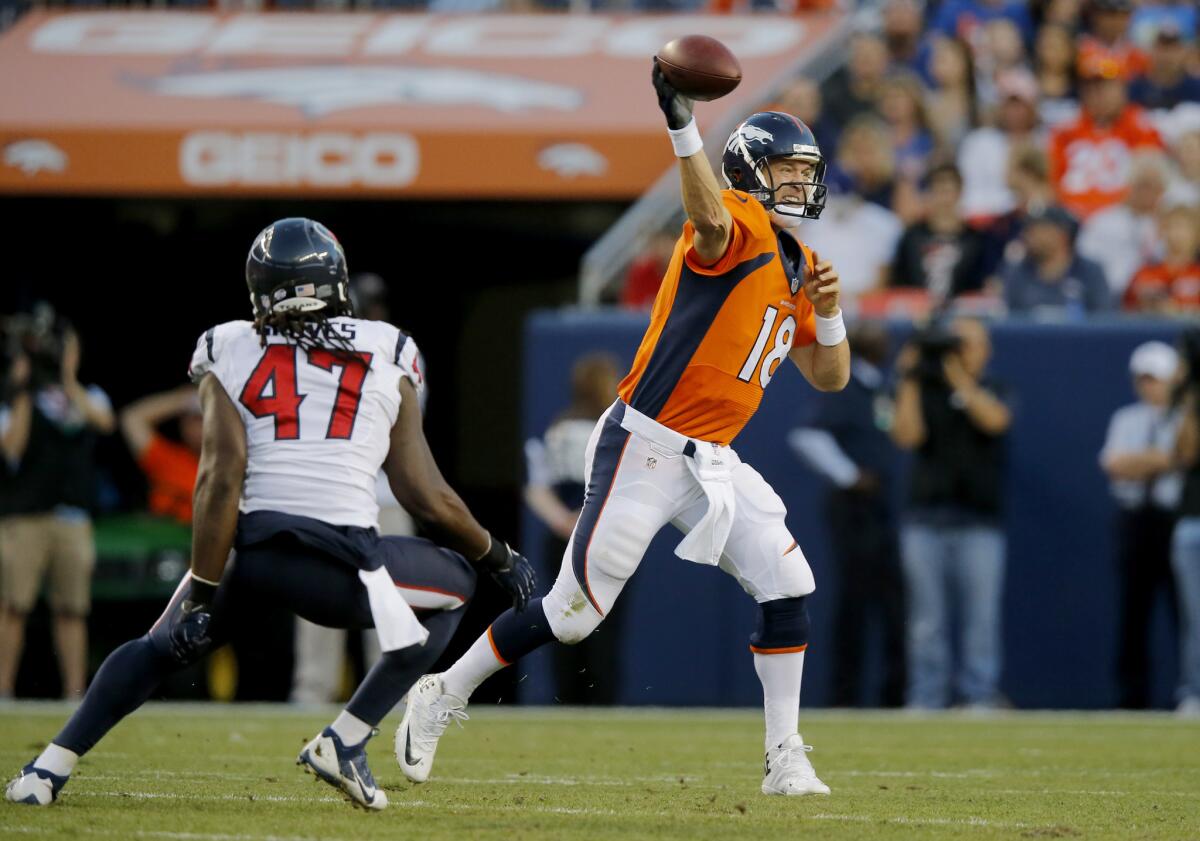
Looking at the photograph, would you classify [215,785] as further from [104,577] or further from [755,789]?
[104,577]

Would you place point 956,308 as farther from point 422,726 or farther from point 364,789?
point 364,789

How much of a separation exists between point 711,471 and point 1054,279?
5.79m

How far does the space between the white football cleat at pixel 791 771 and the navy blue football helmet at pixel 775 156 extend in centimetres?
160

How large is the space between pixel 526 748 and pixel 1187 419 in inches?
171

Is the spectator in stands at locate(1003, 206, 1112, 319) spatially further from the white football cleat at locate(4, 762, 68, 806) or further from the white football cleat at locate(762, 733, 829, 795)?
the white football cleat at locate(4, 762, 68, 806)

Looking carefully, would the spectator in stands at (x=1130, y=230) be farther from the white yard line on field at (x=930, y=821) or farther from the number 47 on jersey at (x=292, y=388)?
the number 47 on jersey at (x=292, y=388)

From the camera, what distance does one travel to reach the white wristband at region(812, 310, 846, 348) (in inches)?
234

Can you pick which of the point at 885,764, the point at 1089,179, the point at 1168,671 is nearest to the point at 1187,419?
the point at 1168,671

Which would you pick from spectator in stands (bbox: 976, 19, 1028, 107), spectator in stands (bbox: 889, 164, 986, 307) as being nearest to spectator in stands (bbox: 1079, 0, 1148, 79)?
spectator in stands (bbox: 976, 19, 1028, 107)

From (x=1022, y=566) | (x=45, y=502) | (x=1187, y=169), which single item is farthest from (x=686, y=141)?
(x=1187, y=169)

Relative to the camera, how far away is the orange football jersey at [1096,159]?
12305 millimetres

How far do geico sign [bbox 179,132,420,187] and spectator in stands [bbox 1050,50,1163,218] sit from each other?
4.19 m

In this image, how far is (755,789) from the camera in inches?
241

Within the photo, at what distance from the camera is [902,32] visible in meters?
13.3
